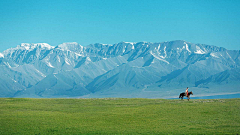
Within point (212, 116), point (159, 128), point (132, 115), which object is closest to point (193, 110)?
point (212, 116)

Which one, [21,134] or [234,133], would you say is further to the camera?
[21,134]

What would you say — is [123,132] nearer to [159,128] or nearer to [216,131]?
[159,128]

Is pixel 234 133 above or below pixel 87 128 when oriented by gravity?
above

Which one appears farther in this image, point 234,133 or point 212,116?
point 212,116

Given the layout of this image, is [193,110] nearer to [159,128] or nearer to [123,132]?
[159,128]

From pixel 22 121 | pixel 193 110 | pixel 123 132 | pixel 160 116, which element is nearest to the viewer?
pixel 123 132

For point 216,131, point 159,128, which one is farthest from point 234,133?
point 159,128

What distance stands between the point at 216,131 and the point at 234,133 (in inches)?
74.4

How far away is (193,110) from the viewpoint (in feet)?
156

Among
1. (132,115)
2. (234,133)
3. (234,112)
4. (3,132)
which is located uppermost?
(234,112)

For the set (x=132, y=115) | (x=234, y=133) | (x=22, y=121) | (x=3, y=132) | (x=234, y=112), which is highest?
(x=234, y=112)

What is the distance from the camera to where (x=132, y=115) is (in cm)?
4503

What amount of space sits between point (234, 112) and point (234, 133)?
1370 centimetres

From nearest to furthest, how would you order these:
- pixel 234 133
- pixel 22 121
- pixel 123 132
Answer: pixel 234 133, pixel 123 132, pixel 22 121
